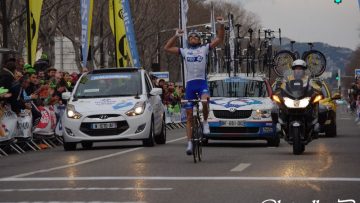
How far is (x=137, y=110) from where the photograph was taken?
71.6 feet

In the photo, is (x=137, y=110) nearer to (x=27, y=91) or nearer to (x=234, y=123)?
(x=234, y=123)

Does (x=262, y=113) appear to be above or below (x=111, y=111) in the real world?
below

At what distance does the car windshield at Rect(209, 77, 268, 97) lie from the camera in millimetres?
23375

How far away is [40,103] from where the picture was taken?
2412 centimetres

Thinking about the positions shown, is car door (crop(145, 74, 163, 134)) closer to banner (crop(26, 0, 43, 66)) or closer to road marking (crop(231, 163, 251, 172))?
banner (crop(26, 0, 43, 66))

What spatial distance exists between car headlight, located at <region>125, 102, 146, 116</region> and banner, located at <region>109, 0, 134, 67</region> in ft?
50.9

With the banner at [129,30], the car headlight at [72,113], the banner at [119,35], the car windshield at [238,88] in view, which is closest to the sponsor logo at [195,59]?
the car headlight at [72,113]

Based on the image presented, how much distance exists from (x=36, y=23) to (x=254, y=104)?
8.51m

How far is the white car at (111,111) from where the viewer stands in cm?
2153

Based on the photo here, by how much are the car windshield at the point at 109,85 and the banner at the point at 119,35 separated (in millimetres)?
14163

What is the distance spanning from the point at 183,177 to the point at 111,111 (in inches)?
319

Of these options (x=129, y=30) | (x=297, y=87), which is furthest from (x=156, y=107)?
(x=129, y=30)

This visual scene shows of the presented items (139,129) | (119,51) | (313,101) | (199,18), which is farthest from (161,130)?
(199,18)

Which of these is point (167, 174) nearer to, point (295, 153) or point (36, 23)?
point (295, 153)
